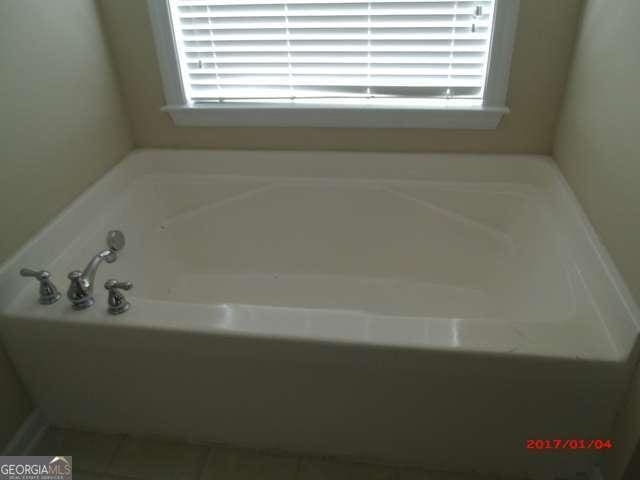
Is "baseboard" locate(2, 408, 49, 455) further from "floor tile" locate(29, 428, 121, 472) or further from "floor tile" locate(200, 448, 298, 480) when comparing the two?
"floor tile" locate(200, 448, 298, 480)

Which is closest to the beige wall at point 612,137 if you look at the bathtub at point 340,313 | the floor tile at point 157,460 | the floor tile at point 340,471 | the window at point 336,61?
the bathtub at point 340,313

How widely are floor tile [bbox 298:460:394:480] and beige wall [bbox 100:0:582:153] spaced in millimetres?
1087

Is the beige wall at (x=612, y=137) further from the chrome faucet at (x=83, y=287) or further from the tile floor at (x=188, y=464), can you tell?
the chrome faucet at (x=83, y=287)

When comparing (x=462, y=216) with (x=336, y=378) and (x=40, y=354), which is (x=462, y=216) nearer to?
(x=336, y=378)

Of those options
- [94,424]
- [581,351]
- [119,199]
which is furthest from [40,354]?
[581,351]

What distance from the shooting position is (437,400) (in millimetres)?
1143

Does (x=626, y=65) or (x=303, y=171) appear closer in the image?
(x=626, y=65)

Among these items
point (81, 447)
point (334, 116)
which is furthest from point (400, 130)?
point (81, 447)

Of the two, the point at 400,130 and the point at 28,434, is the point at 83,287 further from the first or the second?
the point at 400,130

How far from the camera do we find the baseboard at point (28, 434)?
1373 mm

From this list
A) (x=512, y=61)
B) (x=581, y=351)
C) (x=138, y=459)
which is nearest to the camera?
(x=581, y=351)

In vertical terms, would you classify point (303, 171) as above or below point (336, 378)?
above

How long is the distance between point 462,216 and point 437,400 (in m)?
0.81

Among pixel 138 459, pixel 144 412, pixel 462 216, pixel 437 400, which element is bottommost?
pixel 138 459
